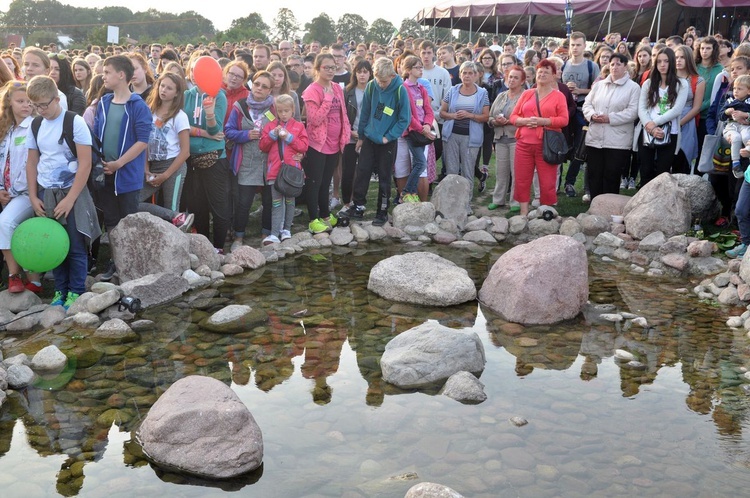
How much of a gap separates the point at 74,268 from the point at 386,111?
418 cm

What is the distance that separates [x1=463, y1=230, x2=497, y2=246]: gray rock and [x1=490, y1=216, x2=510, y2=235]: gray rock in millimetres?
146

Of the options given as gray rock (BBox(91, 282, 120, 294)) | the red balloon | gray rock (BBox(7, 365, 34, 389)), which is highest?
the red balloon

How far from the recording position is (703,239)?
852 centimetres

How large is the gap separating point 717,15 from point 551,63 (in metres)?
16.2

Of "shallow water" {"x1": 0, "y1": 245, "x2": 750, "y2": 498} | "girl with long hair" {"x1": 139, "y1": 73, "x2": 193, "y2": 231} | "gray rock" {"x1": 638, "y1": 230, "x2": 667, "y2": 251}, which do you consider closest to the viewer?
"shallow water" {"x1": 0, "y1": 245, "x2": 750, "y2": 498}

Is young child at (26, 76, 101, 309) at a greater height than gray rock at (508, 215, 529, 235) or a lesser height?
greater

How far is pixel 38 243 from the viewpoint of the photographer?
19.5ft

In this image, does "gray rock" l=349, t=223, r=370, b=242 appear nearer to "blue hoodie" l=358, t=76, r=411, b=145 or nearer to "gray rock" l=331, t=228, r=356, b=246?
"gray rock" l=331, t=228, r=356, b=246

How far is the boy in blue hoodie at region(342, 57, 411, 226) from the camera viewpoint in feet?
29.4

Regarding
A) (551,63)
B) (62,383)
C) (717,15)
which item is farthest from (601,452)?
(717,15)

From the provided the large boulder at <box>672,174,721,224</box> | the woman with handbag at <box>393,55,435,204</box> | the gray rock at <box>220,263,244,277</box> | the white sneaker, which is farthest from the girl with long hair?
the large boulder at <box>672,174,721,224</box>

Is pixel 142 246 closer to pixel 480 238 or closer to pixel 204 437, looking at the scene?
pixel 204 437

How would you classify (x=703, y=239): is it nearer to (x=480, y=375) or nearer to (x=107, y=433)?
(x=480, y=375)

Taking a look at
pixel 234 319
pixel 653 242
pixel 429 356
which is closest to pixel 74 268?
pixel 234 319
